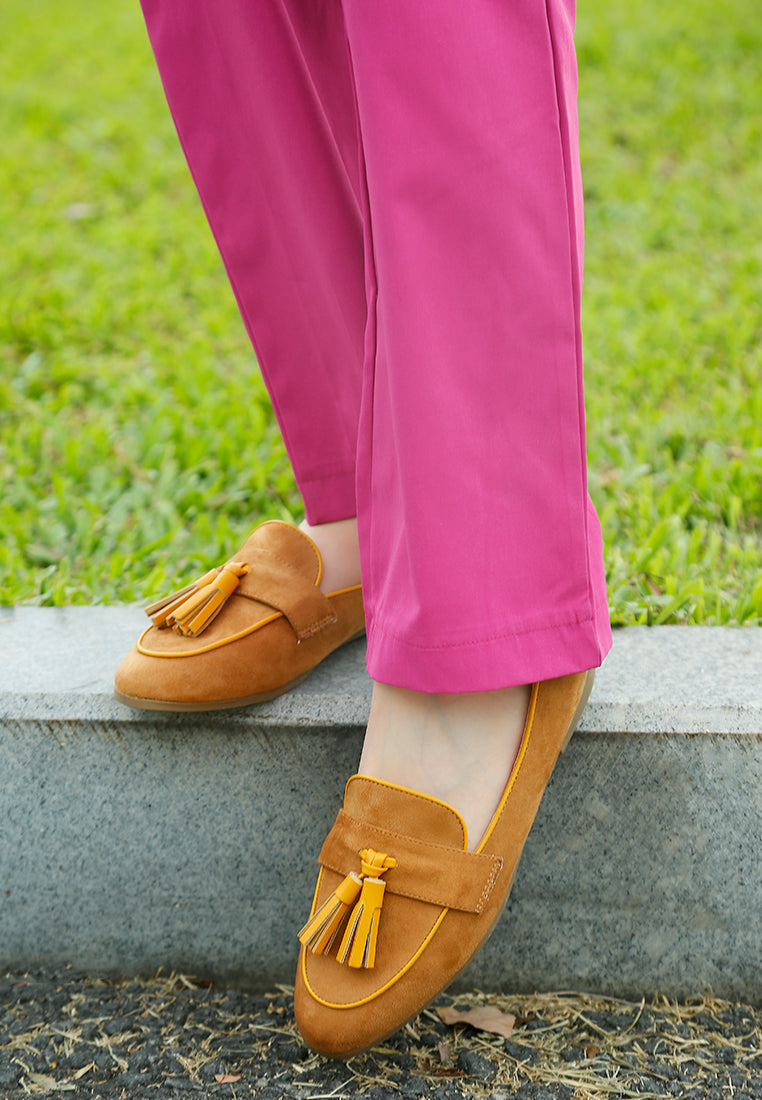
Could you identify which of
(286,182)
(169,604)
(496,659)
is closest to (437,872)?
(496,659)

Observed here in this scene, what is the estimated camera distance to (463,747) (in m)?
0.89

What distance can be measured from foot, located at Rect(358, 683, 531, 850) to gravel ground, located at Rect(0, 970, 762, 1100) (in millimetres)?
261

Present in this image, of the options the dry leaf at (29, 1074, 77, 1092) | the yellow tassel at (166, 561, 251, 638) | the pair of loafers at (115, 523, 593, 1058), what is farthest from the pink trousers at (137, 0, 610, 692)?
the dry leaf at (29, 1074, 77, 1092)

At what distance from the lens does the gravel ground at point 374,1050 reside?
0.93 metres

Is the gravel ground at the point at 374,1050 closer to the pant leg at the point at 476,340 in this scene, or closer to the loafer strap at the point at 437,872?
the loafer strap at the point at 437,872

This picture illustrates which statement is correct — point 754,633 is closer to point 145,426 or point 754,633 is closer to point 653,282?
point 145,426

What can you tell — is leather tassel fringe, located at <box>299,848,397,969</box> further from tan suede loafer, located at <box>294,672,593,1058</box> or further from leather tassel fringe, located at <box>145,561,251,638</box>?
leather tassel fringe, located at <box>145,561,251,638</box>

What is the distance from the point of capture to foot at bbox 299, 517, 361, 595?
115 cm

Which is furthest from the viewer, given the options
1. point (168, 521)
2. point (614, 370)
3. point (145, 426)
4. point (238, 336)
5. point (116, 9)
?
point (116, 9)

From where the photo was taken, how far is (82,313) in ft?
8.45

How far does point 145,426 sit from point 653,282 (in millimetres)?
1498

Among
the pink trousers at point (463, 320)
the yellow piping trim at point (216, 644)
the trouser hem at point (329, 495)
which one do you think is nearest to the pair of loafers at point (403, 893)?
the pink trousers at point (463, 320)

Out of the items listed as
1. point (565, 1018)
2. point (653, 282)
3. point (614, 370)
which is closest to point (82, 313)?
point (614, 370)

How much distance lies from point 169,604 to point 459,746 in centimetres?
40
